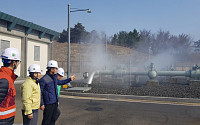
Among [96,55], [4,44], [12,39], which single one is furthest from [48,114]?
[96,55]

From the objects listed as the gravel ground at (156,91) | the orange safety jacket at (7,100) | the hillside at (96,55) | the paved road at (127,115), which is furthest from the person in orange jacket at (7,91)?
the hillside at (96,55)

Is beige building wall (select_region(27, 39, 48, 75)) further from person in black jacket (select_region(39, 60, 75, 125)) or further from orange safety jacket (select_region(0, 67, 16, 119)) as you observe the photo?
orange safety jacket (select_region(0, 67, 16, 119))

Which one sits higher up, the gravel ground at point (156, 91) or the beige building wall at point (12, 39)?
the beige building wall at point (12, 39)

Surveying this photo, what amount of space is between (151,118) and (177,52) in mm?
57427

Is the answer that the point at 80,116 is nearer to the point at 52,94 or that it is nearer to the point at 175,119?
the point at 52,94

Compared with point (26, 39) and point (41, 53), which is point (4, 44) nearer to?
point (26, 39)

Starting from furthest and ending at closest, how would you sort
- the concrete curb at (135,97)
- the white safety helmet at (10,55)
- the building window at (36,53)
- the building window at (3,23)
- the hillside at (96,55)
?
1. the hillside at (96,55)
2. the building window at (36,53)
3. the building window at (3,23)
4. the concrete curb at (135,97)
5. the white safety helmet at (10,55)

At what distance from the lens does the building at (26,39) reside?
1972 cm

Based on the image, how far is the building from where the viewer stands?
64.7ft

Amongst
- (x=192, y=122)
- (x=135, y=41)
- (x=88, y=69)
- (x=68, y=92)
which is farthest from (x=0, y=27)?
(x=135, y=41)

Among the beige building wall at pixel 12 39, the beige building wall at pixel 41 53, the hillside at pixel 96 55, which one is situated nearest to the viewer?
the beige building wall at pixel 12 39

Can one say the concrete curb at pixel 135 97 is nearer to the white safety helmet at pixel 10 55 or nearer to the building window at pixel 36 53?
the white safety helmet at pixel 10 55

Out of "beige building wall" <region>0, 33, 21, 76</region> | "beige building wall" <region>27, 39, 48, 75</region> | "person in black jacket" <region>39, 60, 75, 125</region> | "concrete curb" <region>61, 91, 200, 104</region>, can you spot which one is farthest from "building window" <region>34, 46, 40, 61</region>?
"person in black jacket" <region>39, 60, 75, 125</region>

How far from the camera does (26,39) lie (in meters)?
22.9
